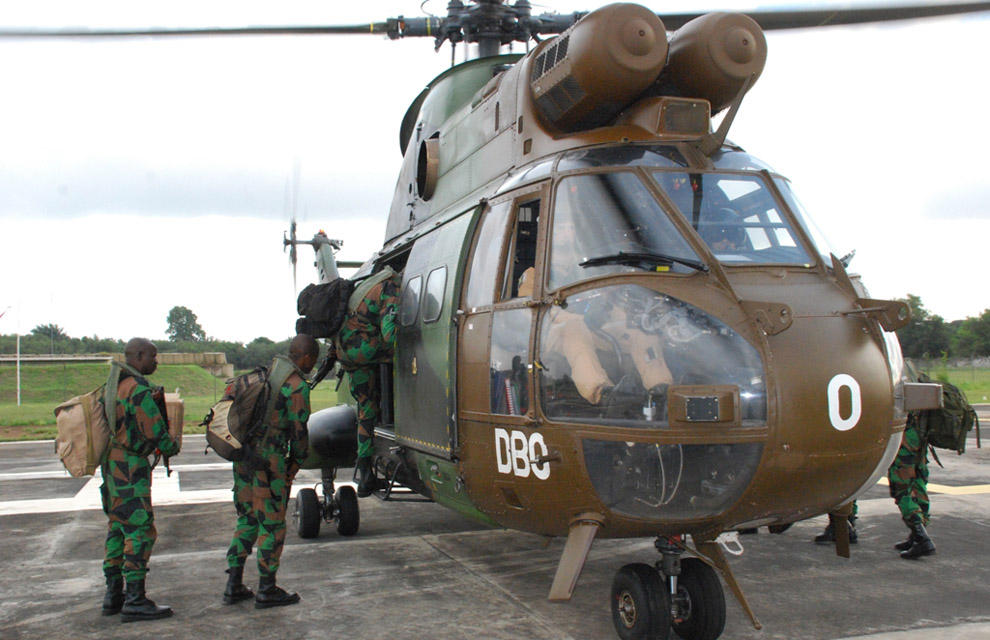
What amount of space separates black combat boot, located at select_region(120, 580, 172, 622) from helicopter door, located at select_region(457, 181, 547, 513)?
2.32 metres

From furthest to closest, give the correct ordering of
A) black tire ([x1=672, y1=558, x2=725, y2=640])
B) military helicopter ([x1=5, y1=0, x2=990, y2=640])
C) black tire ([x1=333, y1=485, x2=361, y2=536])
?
black tire ([x1=333, y1=485, x2=361, y2=536]) → black tire ([x1=672, y1=558, x2=725, y2=640]) → military helicopter ([x1=5, y1=0, x2=990, y2=640])

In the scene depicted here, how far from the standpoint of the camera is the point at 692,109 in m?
4.90

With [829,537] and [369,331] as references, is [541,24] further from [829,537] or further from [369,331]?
[829,537]

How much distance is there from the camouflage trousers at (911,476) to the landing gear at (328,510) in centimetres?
488

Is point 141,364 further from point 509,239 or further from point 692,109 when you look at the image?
point 692,109

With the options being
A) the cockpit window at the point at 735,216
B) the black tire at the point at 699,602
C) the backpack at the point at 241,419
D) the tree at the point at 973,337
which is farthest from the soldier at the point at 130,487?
the tree at the point at 973,337

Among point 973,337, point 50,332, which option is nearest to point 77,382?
point 50,332

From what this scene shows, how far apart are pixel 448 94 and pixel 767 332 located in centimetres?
450

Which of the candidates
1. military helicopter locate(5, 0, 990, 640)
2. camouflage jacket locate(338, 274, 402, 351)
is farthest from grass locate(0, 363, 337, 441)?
military helicopter locate(5, 0, 990, 640)

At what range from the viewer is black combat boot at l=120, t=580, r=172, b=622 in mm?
5238

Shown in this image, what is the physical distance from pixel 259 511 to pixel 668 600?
2.87 metres

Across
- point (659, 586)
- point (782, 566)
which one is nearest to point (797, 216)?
point (659, 586)

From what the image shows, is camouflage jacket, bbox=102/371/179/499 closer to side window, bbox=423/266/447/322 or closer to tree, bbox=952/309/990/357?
side window, bbox=423/266/447/322

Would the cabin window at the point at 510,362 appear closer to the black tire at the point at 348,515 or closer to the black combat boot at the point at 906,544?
the black tire at the point at 348,515
